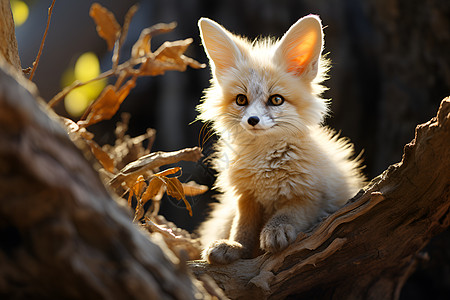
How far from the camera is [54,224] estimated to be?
619 mm

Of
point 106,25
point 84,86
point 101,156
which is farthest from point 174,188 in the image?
point 84,86

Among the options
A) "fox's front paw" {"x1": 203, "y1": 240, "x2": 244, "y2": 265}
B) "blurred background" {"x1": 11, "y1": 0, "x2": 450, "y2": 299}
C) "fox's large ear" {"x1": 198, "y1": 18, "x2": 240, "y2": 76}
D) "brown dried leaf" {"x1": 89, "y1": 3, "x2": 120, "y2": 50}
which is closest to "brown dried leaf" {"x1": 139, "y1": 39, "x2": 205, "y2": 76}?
"fox's large ear" {"x1": 198, "y1": 18, "x2": 240, "y2": 76}

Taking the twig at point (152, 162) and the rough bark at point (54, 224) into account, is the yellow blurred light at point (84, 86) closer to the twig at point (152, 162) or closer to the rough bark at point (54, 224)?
the twig at point (152, 162)

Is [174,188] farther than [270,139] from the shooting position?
No

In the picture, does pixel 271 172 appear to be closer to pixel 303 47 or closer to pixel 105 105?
pixel 303 47

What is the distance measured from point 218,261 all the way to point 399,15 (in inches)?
76.4

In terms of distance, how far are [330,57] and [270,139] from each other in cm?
167

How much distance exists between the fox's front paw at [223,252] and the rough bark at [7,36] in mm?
762

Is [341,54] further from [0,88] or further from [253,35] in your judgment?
[0,88]

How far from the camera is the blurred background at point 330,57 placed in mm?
2377

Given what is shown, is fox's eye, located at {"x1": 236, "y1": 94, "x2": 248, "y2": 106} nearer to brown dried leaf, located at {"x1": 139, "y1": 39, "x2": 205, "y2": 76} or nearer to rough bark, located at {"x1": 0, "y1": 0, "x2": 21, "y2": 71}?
brown dried leaf, located at {"x1": 139, "y1": 39, "x2": 205, "y2": 76}

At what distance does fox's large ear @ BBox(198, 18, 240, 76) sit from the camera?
1.51 m

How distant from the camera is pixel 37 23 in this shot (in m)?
2.81

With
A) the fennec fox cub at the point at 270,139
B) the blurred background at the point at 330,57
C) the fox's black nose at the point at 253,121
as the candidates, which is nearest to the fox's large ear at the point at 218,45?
the fennec fox cub at the point at 270,139
